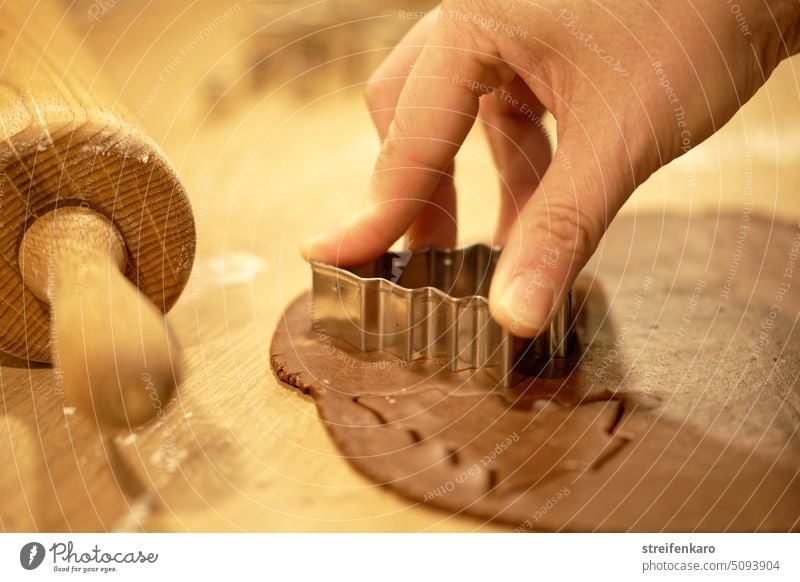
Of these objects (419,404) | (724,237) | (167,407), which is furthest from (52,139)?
(724,237)

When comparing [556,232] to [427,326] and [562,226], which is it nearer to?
[562,226]

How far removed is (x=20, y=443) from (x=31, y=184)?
0.23 m

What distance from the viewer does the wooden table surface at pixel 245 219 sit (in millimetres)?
622

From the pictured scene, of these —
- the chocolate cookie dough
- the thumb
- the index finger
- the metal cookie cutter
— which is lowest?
the chocolate cookie dough

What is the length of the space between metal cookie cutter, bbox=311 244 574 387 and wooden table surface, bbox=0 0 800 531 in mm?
97

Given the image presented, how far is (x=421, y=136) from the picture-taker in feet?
2.43

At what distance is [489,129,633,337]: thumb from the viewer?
620mm

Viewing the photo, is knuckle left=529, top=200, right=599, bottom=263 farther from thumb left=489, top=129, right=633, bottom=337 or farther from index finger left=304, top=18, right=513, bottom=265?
index finger left=304, top=18, right=513, bottom=265

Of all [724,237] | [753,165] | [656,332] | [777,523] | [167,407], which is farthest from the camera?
[753,165]

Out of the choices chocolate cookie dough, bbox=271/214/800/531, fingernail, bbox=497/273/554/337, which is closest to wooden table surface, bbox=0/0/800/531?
chocolate cookie dough, bbox=271/214/800/531

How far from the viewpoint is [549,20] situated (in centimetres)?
69

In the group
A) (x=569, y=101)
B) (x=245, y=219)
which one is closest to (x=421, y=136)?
(x=569, y=101)

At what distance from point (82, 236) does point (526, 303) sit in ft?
1.31
